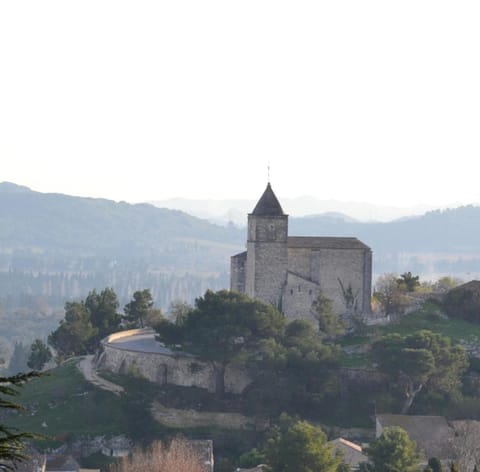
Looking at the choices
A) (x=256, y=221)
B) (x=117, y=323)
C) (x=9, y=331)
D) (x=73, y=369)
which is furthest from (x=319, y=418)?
(x=9, y=331)

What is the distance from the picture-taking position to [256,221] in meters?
45.5

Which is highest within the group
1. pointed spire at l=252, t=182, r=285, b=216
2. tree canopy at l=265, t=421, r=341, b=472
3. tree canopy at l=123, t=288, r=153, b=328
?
pointed spire at l=252, t=182, r=285, b=216

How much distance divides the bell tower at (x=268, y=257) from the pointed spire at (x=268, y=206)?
0.03 m

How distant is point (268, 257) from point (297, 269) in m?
1.49

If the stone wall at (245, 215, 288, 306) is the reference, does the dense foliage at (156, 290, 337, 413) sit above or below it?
below

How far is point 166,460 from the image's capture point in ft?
107

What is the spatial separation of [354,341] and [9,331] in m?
102

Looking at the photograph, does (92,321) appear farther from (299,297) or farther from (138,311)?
(299,297)

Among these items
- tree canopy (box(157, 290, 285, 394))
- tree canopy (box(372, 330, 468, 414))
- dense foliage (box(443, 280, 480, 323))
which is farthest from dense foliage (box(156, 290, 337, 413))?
dense foliage (box(443, 280, 480, 323))

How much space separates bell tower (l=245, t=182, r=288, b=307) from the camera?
148ft

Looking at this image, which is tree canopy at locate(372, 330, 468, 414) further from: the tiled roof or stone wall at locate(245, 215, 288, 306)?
the tiled roof

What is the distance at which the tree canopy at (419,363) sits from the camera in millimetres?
39594

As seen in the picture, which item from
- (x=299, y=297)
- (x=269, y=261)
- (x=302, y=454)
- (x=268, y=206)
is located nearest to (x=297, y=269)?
(x=299, y=297)

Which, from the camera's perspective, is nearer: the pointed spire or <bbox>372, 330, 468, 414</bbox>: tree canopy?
<bbox>372, 330, 468, 414</bbox>: tree canopy
